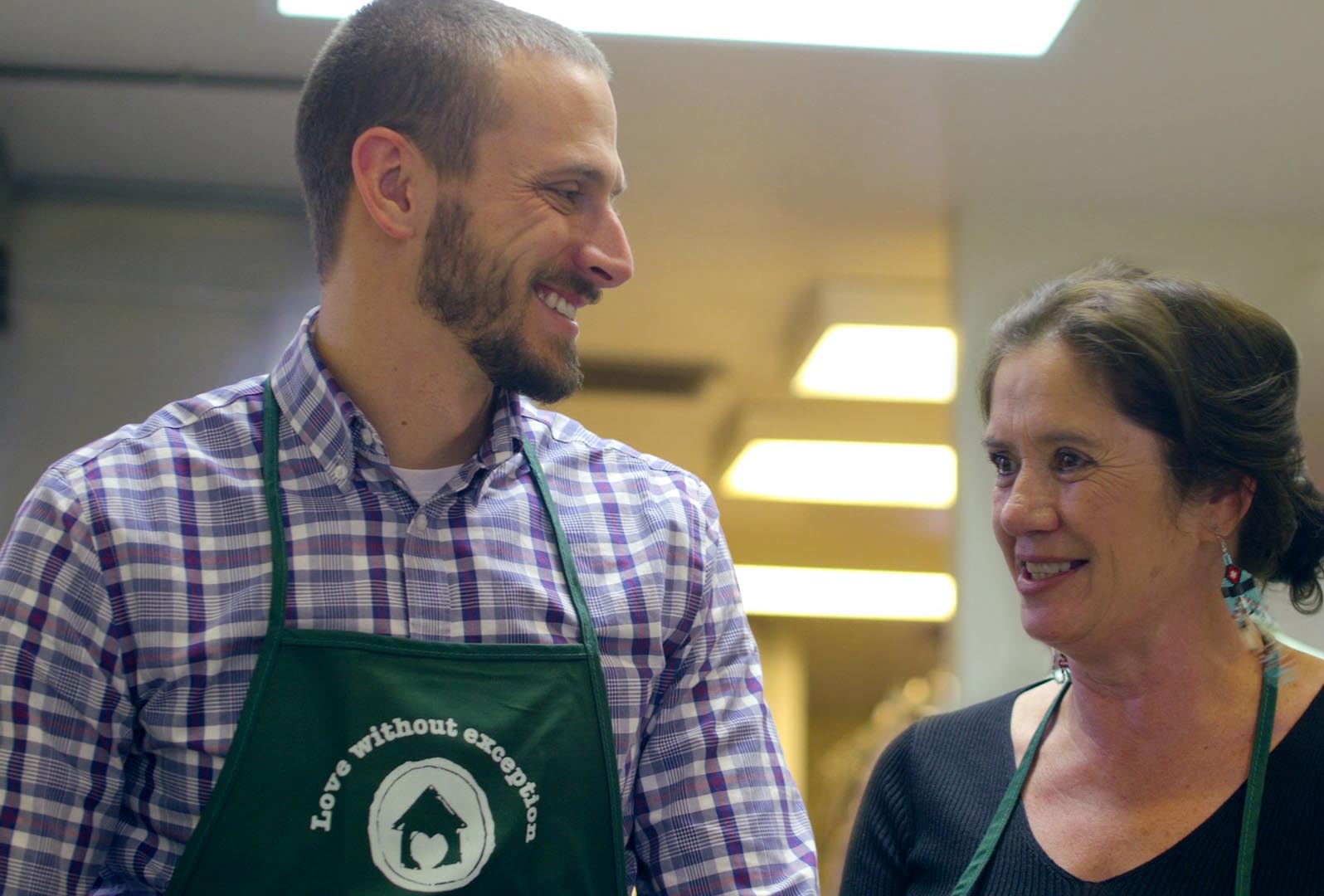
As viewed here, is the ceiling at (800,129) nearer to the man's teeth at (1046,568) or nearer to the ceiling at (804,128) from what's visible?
the ceiling at (804,128)

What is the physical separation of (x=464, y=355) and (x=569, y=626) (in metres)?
0.28

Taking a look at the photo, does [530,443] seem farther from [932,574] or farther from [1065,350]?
Result: [932,574]

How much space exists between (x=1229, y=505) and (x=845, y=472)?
4.30 m

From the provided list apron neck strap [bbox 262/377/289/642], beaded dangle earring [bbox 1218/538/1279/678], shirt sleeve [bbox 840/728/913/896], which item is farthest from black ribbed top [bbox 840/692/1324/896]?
apron neck strap [bbox 262/377/289/642]

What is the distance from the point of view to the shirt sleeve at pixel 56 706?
1156 mm

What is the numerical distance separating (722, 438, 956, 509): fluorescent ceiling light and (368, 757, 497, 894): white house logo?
14.6 feet

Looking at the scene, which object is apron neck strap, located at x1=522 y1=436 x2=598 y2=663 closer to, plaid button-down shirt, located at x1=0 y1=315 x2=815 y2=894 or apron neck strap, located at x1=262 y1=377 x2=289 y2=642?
plaid button-down shirt, located at x1=0 y1=315 x2=815 y2=894

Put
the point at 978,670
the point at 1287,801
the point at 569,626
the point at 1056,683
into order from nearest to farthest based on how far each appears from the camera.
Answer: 1. the point at 569,626
2. the point at 1287,801
3. the point at 1056,683
4. the point at 978,670

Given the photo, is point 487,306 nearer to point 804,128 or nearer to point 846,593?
point 804,128

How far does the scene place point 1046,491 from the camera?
1685 millimetres

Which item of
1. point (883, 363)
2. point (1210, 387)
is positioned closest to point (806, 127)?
point (883, 363)

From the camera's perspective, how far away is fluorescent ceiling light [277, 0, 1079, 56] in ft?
9.62

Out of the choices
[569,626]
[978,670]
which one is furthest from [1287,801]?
[978,670]

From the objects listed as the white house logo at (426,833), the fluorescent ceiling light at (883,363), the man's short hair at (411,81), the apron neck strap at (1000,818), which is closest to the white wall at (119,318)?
the fluorescent ceiling light at (883,363)
